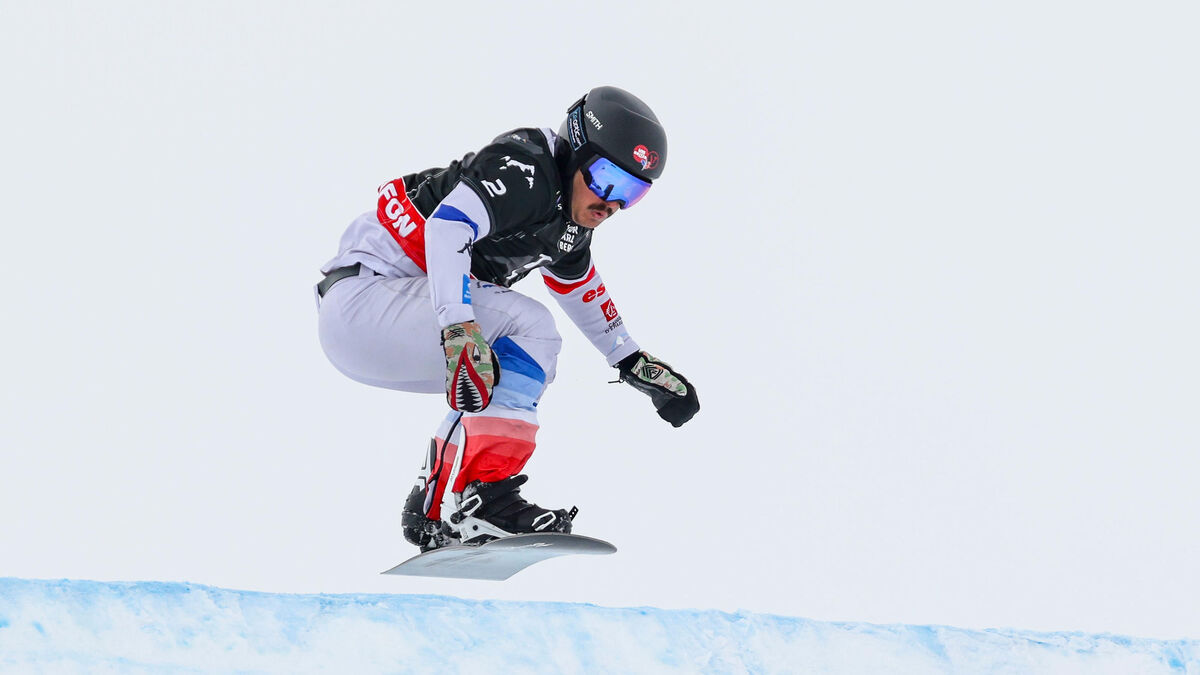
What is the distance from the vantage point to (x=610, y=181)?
3514 mm

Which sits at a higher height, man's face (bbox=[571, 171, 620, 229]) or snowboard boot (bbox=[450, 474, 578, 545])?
man's face (bbox=[571, 171, 620, 229])

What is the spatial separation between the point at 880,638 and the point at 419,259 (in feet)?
6.18

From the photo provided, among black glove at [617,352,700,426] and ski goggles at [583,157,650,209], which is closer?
ski goggles at [583,157,650,209]

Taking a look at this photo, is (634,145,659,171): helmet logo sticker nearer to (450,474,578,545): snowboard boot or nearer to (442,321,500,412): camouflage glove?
(442,321,500,412): camouflage glove

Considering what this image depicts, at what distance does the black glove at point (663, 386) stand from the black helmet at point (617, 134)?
0.80m

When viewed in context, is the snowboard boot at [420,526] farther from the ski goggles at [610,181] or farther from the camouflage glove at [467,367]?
the ski goggles at [610,181]

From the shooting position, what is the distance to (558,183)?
3535 mm

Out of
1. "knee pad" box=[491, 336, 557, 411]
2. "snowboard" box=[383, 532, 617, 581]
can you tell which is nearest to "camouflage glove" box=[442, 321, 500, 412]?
"knee pad" box=[491, 336, 557, 411]

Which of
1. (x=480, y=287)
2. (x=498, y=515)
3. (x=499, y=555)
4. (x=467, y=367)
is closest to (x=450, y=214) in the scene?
(x=480, y=287)

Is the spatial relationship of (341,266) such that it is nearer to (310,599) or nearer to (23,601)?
(310,599)

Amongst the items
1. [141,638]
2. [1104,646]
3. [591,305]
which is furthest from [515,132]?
[1104,646]

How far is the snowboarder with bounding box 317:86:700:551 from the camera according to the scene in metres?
3.33

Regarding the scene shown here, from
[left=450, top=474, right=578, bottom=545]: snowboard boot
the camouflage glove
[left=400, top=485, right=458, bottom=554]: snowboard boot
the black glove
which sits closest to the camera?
the camouflage glove

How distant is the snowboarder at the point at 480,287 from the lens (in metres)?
3.33
